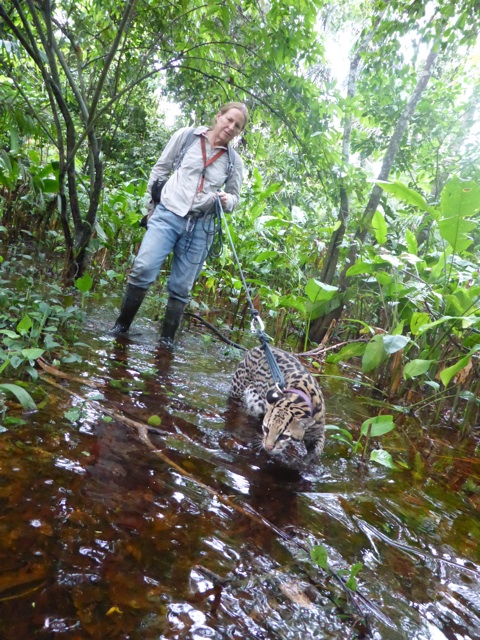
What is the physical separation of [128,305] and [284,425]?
2.61m

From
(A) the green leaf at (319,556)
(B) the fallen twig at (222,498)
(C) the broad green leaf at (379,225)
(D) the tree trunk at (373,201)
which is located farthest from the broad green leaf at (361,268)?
(A) the green leaf at (319,556)

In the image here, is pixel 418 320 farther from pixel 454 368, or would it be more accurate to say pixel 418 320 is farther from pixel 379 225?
pixel 379 225

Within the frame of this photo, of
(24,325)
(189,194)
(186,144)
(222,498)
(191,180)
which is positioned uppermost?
(186,144)

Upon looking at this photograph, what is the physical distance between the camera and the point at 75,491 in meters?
2.02

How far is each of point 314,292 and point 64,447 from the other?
3853 millimetres

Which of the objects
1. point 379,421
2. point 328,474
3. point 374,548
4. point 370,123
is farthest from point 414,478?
point 370,123

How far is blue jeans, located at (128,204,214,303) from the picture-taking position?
4719 mm

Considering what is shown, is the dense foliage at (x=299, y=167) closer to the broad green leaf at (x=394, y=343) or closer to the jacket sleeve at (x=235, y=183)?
the broad green leaf at (x=394, y=343)

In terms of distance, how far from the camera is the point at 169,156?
189 inches

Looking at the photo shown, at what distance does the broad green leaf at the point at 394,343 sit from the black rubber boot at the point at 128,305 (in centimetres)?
251

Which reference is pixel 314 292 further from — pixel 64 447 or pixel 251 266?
pixel 64 447

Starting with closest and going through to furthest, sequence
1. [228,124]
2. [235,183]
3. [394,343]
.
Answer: [394,343]
[228,124]
[235,183]

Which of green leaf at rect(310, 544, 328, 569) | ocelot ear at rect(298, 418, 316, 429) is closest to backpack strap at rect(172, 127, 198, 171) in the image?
ocelot ear at rect(298, 418, 316, 429)

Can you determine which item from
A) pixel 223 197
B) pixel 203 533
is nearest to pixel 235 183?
pixel 223 197
